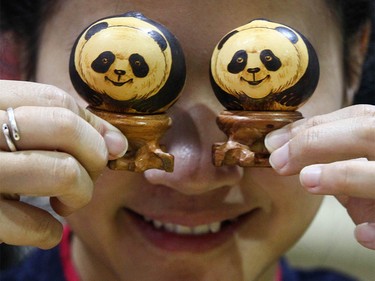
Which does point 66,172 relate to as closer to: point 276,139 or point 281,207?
point 276,139

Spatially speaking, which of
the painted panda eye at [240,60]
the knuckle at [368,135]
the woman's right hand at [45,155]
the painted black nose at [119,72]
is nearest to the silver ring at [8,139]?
the woman's right hand at [45,155]

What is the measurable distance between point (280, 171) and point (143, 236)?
0.28m

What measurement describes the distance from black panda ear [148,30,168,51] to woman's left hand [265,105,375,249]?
0.45ft

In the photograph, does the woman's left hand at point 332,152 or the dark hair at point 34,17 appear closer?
the woman's left hand at point 332,152

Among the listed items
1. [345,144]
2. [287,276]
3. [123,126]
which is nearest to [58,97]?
[123,126]

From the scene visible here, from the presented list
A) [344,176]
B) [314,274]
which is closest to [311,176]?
[344,176]

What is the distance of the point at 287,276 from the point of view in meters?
1.26

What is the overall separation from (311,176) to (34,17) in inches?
20.2

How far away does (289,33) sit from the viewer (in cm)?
60

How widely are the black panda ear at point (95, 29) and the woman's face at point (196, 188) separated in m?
0.14

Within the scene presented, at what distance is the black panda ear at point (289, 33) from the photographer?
1.95 feet

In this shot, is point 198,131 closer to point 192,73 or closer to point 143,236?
point 192,73

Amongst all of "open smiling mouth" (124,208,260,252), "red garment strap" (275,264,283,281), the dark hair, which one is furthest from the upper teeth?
"red garment strap" (275,264,283,281)

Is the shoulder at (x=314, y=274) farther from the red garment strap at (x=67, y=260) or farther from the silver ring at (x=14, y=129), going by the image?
the silver ring at (x=14, y=129)
